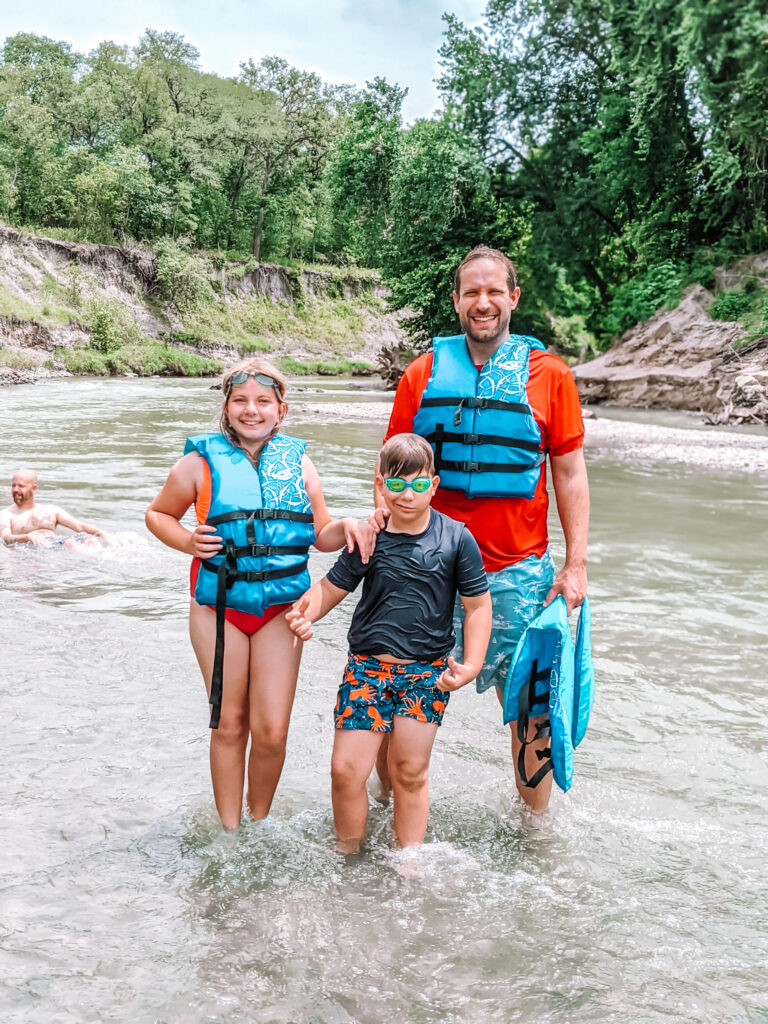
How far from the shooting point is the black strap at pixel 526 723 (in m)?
3.70

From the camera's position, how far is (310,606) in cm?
340

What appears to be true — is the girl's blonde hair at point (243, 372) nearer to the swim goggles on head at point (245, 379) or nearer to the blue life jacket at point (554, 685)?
the swim goggles on head at point (245, 379)

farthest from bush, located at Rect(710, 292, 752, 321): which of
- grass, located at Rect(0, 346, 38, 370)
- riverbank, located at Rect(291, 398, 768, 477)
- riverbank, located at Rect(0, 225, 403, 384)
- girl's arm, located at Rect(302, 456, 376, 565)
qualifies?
grass, located at Rect(0, 346, 38, 370)

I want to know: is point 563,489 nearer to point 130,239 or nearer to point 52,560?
point 52,560

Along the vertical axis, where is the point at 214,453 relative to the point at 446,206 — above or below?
below

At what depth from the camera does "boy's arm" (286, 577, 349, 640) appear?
3.36 metres

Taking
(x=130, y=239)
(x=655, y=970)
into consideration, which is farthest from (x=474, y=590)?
(x=130, y=239)

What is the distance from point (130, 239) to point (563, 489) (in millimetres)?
55741

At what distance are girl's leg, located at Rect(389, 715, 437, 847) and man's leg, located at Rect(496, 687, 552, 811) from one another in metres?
0.47

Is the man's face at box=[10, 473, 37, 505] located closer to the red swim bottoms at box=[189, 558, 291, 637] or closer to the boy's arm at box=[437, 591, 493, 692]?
the red swim bottoms at box=[189, 558, 291, 637]

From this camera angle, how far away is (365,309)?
6494 centimetres

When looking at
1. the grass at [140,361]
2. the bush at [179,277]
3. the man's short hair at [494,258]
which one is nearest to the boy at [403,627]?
the man's short hair at [494,258]

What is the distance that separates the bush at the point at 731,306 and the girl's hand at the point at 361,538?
24.8 m

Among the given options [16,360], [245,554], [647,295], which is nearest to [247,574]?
[245,554]
